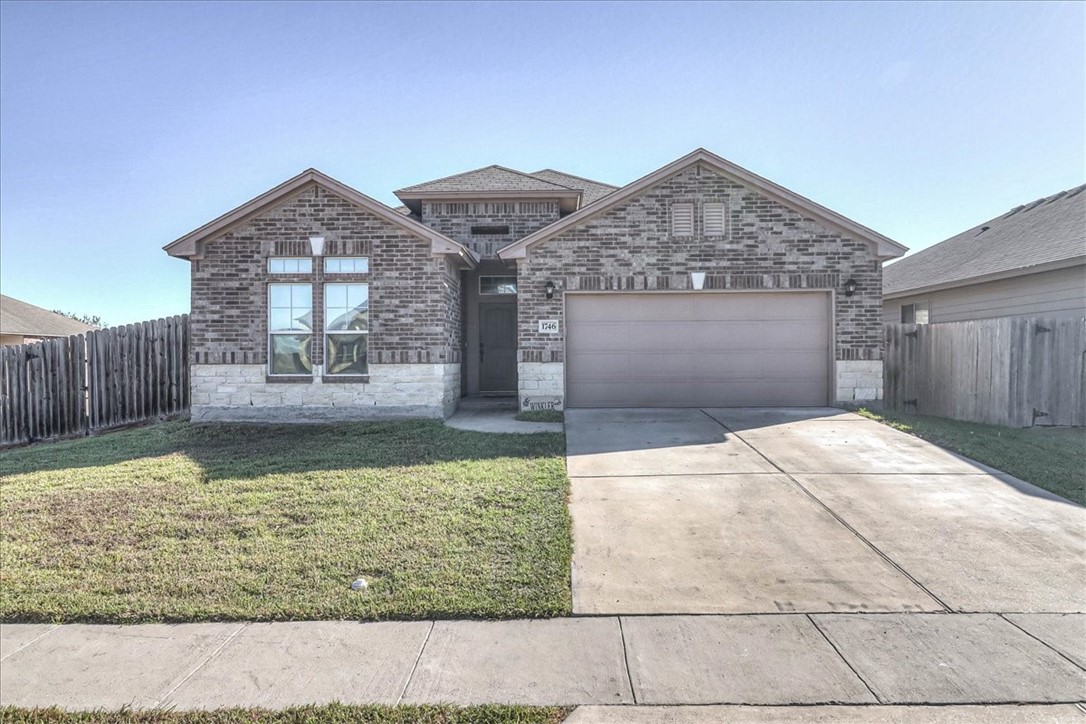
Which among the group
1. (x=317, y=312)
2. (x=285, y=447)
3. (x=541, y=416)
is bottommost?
(x=285, y=447)

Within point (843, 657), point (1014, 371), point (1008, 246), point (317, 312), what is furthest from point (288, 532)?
point (1008, 246)

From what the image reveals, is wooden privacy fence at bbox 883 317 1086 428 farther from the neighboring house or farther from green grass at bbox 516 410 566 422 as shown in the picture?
the neighboring house

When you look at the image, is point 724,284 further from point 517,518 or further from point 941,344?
point 517,518

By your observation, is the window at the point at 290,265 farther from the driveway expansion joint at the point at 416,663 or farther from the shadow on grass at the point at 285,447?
the driveway expansion joint at the point at 416,663

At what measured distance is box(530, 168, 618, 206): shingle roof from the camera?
53.4 ft

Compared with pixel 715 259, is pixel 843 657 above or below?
below

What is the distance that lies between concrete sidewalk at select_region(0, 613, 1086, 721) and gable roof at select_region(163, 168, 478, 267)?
7.90 m

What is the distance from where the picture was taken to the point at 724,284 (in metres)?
11.2

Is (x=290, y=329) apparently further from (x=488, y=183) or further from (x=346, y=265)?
(x=488, y=183)

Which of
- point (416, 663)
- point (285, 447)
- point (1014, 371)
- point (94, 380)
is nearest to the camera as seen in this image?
point (416, 663)

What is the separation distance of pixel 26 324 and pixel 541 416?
76.1 feet

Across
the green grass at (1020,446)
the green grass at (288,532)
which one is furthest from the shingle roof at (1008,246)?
the green grass at (288,532)

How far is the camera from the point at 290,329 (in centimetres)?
1084

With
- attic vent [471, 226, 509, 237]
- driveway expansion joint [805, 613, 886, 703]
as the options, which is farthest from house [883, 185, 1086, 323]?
driveway expansion joint [805, 613, 886, 703]
